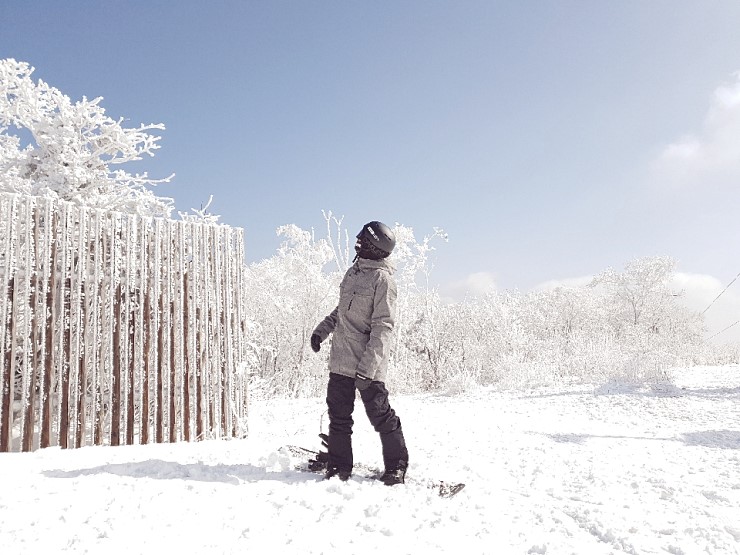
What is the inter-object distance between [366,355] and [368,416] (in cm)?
43

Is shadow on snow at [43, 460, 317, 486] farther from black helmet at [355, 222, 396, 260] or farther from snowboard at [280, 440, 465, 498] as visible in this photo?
black helmet at [355, 222, 396, 260]

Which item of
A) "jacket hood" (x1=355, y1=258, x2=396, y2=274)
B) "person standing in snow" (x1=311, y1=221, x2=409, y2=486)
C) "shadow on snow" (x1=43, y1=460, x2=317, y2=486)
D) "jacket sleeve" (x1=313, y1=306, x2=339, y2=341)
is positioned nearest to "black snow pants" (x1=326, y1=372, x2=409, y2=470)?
"person standing in snow" (x1=311, y1=221, x2=409, y2=486)

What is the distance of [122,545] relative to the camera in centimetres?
214

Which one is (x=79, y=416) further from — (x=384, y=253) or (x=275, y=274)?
(x=275, y=274)

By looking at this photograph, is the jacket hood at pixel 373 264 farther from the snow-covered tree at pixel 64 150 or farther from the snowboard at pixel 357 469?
the snow-covered tree at pixel 64 150

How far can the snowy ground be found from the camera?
2328 millimetres

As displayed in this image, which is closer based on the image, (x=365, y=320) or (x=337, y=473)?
(x=337, y=473)

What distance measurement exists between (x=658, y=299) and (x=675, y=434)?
3208 centimetres

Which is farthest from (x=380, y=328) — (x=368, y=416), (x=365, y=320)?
(x=368, y=416)

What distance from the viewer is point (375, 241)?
12.0 feet

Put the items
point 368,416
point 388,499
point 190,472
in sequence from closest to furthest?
point 388,499
point 190,472
point 368,416

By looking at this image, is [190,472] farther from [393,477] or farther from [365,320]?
[365,320]

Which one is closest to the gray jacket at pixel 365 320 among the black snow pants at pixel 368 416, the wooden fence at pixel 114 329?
the black snow pants at pixel 368 416

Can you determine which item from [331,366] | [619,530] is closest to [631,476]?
[619,530]
